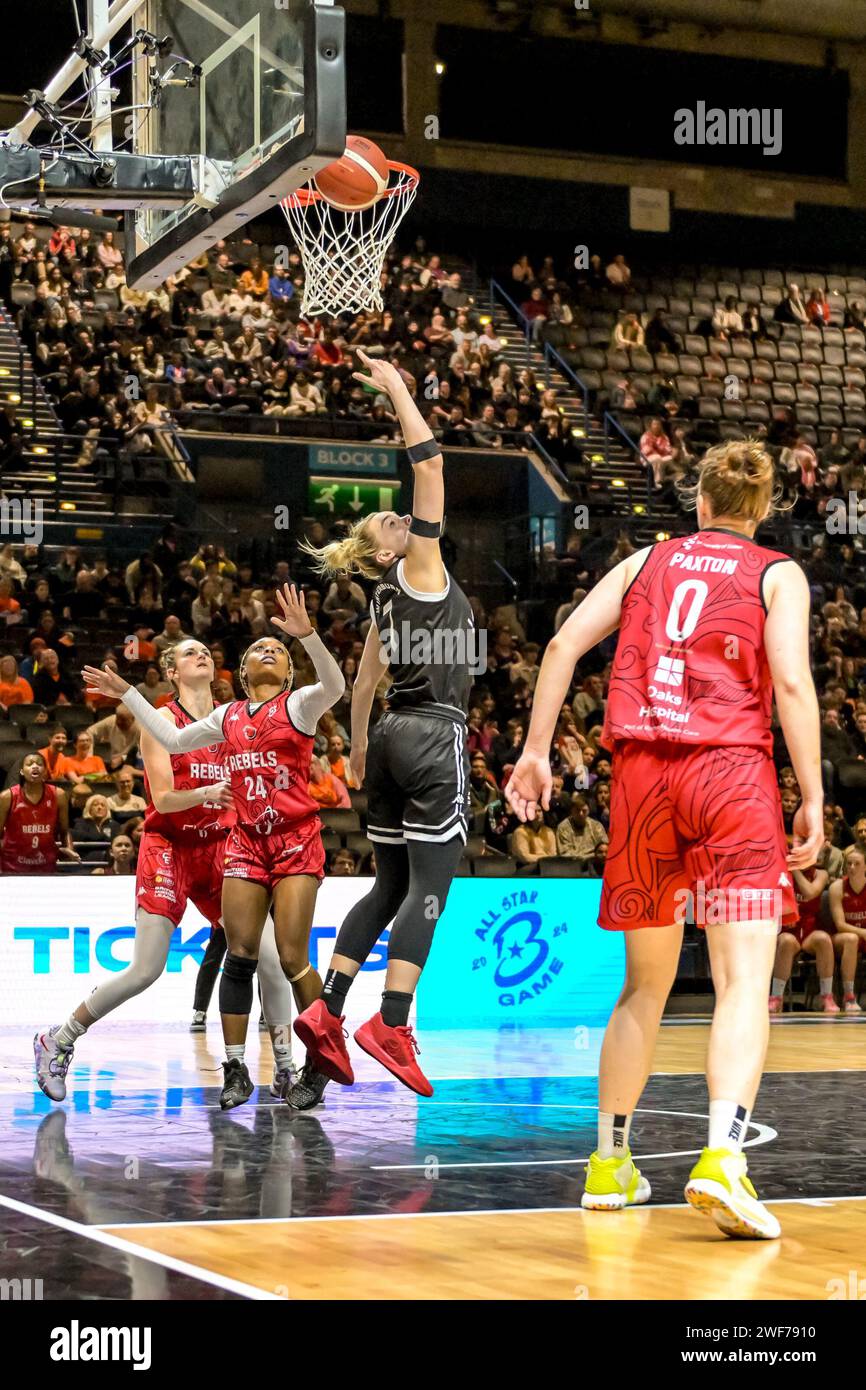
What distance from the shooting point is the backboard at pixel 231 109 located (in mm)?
6812

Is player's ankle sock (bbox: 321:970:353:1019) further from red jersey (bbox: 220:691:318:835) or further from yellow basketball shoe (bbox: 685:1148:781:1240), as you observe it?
yellow basketball shoe (bbox: 685:1148:781:1240)

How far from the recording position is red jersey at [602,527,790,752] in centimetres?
459

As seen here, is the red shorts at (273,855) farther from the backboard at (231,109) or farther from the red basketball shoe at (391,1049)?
the backboard at (231,109)

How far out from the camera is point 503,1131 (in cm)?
636

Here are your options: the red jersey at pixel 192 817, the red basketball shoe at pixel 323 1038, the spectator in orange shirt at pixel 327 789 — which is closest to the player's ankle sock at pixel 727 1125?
the red basketball shoe at pixel 323 1038

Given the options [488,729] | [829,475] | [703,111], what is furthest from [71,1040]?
[703,111]

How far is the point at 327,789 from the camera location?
48.8 ft

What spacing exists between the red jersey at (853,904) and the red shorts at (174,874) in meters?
7.89

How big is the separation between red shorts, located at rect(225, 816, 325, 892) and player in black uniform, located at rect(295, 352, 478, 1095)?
18.0 inches

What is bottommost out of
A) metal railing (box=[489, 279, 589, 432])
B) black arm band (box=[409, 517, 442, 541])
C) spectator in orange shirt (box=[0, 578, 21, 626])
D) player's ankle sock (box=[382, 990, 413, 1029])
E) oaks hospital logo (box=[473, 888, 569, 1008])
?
oaks hospital logo (box=[473, 888, 569, 1008])

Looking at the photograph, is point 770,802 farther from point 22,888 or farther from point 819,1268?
point 22,888

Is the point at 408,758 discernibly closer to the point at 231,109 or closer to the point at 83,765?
the point at 231,109

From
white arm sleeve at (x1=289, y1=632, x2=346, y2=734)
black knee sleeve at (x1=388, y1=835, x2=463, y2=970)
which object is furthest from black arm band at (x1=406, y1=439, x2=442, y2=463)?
black knee sleeve at (x1=388, y1=835, x2=463, y2=970)
